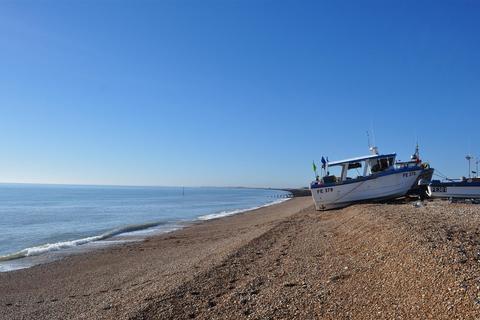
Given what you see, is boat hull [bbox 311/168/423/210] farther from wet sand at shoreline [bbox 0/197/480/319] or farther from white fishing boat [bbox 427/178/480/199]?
wet sand at shoreline [bbox 0/197/480/319]


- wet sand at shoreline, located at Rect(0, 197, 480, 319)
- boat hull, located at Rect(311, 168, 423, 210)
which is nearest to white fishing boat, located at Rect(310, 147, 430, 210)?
boat hull, located at Rect(311, 168, 423, 210)

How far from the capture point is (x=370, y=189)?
2588cm

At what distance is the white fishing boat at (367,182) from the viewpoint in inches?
1017

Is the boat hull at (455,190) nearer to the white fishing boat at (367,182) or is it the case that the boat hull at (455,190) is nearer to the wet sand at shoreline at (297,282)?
the white fishing boat at (367,182)

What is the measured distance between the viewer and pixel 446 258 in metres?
7.82

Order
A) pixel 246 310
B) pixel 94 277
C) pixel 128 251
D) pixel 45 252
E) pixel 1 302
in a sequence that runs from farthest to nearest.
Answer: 1. pixel 45 252
2. pixel 128 251
3. pixel 94 277
4. pixel 1 302
5. pixel 246 310

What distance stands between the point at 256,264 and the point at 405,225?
4262mm

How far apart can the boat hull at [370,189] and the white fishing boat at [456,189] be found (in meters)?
1.52

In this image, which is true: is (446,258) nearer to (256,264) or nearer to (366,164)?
(256,264)

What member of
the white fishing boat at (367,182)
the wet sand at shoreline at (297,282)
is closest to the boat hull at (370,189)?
the white fishing boat at (367,182)

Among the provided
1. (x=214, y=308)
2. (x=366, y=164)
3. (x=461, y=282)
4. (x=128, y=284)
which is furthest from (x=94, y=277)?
(x=366, y=164)

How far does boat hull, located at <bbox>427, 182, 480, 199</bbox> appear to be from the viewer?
2422cm

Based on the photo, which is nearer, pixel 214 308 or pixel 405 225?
pixel 214 308

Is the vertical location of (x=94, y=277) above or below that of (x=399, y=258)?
below
